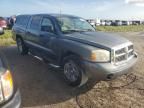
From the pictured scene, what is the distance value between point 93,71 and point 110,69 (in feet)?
1.22

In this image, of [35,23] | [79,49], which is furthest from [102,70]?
[35,23]

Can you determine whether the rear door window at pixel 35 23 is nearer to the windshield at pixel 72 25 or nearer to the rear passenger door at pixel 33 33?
the rear passenger door at pixel 33 33

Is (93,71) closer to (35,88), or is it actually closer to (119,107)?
(119,107)

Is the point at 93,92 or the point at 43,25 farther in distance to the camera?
the point at 43,25

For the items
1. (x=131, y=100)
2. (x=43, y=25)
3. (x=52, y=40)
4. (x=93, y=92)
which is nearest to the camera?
(x=131, y=100)

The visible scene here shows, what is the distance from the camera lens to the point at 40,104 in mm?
4664

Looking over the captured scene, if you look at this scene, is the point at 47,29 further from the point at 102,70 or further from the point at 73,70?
the point at 102,70

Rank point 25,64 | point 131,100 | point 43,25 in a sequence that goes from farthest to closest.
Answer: point 25,64 → point 43,25 → point 131,100

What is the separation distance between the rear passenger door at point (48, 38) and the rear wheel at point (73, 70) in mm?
671

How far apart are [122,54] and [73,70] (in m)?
1.22

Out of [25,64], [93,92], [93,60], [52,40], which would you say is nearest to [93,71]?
→ [93,60]

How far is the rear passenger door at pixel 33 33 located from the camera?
7227mm

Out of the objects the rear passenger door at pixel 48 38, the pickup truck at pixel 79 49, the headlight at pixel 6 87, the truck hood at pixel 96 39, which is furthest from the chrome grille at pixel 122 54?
the headlight at pixel 6 87

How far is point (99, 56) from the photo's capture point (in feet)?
16.0
